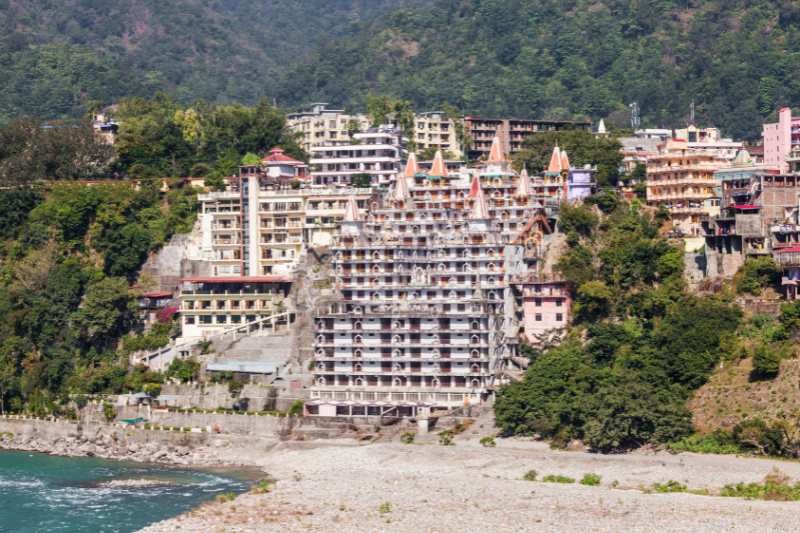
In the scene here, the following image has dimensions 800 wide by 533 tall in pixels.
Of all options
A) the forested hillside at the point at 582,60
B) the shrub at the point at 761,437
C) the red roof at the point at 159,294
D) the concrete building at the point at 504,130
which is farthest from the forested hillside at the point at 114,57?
the shrub at the point at 761,437

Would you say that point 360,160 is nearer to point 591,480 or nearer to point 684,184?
point 684,184

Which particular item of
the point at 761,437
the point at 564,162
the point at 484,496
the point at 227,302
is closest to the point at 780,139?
the point at 564,162

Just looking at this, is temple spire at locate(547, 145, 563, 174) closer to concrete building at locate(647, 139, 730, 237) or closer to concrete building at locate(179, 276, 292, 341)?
concrete building at locate(647, 139, 730, 237)

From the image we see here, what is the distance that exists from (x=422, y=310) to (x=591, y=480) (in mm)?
18600

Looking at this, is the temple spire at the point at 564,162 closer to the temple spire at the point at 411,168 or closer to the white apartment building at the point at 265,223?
the temple spire at the point at 411,168

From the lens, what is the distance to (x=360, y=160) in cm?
10119

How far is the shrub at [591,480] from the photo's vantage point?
67.6m

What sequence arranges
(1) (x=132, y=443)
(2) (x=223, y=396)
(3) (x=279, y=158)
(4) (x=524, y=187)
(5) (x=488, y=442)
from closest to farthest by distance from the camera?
1. (5) (x=488, y=442)
2. (1) (x=132, y=443)
3. (2) (x=223, y=396)
4. (4) (x=524, y=187)
5. (3) (x=279, y=158)

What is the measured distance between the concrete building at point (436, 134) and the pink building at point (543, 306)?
29.5 metres

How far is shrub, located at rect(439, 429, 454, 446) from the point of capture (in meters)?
77.1

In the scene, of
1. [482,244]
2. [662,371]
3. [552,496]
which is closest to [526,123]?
[482,244]

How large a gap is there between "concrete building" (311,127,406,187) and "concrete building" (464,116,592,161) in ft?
41.2

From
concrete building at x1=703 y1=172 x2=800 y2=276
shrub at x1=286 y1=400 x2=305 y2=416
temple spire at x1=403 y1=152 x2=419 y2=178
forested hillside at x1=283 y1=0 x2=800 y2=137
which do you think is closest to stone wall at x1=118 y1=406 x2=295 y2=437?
shrub at x1=286 y1=400 x2=305 y2=416

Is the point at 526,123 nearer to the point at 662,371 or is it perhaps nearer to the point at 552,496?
the point at 662,371
